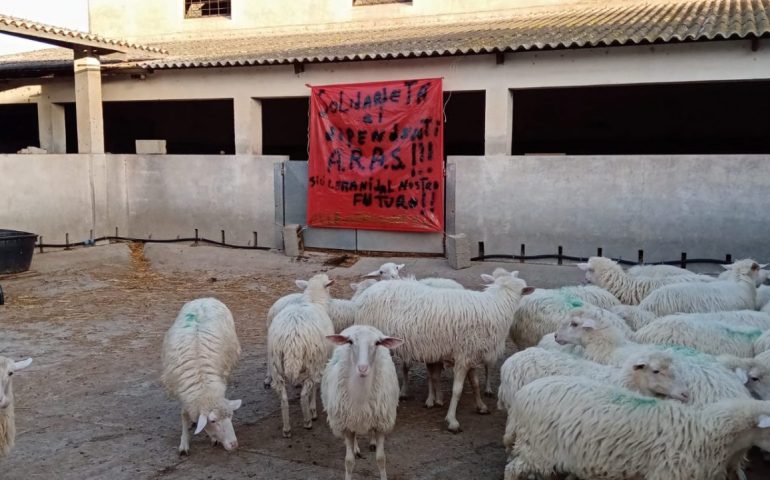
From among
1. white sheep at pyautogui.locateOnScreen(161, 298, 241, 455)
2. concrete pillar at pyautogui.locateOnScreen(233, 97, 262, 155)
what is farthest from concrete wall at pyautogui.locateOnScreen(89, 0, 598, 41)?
white sheep at pyautogui.locateOnScreen(161, 298, 241, 455)

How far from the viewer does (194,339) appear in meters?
5.19

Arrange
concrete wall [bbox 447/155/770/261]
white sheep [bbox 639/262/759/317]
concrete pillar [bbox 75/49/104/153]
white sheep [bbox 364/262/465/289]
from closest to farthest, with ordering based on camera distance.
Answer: white sheep [bbox 639/262/759/317] < white sheep [bbox 364/262/465/289] < concrete wall [bbox 447/155/770/261] < concrete pillar [bbox 75/49/104/153]

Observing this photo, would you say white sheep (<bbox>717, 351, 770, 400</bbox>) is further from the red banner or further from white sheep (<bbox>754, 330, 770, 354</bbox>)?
the red banner

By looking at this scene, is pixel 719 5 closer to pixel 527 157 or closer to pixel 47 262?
pixel 527 157

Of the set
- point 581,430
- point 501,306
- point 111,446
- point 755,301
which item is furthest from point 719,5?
point 111,446

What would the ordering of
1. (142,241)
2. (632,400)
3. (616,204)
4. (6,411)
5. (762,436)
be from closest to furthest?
1. (762,436)
2. (632,400)
3. (6,411)
4. (616,204)
5. (142,241)

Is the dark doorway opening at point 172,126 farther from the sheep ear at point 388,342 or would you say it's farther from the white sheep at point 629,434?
the white sheep at point 629,434

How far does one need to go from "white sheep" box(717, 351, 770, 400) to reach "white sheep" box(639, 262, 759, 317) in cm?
171

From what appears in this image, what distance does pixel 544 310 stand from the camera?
5.95 metres

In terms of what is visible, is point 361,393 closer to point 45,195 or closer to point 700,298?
point 700,298

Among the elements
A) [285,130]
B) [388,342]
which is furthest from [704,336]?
[285,130]

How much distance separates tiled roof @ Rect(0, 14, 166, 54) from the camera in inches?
466

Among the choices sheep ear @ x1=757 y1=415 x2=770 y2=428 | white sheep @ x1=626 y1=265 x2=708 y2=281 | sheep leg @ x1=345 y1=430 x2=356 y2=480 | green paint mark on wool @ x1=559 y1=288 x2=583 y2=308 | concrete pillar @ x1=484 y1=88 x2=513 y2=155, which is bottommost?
sheep leg @ x1=345 y1=430 x2=356 y2=480

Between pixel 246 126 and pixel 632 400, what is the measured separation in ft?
36.2
